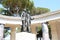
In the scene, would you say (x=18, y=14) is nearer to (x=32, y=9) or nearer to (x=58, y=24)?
(x=32, y=9)

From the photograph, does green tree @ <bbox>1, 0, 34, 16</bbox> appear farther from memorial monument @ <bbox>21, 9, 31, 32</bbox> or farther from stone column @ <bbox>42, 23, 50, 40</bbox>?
memorial monument @ <bbox>21, 9, 31, 32</bbox>

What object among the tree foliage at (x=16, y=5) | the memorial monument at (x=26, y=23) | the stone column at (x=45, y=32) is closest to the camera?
the memorial monument at (x=26, y=23)

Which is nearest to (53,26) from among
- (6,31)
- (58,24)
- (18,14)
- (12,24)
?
(58,24)

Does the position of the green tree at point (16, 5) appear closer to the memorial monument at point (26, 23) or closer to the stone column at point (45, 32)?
the stone column at point (45, 32)

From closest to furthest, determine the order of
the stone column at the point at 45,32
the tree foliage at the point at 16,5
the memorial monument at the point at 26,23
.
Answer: the memorial monument at the point at 26,23 → the stone column at the point at 45,32 → the tree foliage at the point at 16,5

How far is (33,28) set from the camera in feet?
62.8

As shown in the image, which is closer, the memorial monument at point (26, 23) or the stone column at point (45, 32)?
the memorial monument at point (26, 23)

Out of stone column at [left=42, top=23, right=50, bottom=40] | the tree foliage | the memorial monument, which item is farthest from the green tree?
the memorial monument

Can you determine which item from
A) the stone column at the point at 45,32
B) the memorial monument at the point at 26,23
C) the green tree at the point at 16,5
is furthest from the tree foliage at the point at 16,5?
the memorial monument at the point at 26,23

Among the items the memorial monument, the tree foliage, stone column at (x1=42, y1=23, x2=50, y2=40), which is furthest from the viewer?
the tree foliage

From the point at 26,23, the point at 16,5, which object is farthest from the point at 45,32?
the point at 26,23

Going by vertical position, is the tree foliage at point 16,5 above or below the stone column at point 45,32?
above

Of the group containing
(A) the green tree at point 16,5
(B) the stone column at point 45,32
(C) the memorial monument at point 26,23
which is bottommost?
(B) the stone column at point 45,32

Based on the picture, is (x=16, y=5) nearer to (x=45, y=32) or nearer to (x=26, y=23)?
(x=45, y=32)
